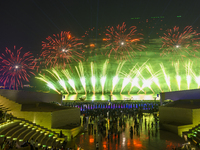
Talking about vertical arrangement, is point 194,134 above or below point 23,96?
below

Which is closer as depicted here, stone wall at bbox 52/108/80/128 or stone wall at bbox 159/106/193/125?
stone wall at bbox 52/108/80/128

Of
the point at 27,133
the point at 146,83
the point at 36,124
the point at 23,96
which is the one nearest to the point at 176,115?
the point at 36,124

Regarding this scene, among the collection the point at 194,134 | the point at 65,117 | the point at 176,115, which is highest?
the point at 176,115

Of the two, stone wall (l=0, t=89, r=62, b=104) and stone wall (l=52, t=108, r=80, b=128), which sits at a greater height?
stone wall (l=0, t=89, r=62, b=104)

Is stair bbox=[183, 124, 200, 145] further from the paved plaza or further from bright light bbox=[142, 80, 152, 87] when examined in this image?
bright light bbox=[142, 80, 152, 87]

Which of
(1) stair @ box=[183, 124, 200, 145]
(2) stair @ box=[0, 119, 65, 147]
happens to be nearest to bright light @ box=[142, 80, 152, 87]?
(1) stair @ box=[183, 124, 200, 145]

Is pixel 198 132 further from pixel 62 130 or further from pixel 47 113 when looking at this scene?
pixel 47 113

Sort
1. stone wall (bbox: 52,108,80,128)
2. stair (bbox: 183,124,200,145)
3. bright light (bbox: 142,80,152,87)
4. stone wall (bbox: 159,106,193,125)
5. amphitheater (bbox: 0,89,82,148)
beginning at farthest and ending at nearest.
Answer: bright light (bbox: 142,80,152,87), stone wall (bbox: 159,106,193,125), stone wall (bbox: 52,108,80,128), stair (bbox: 183,124,200,145), amphitheater (bbox: 0,89,82,148)

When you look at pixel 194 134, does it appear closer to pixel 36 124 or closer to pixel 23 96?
pixel 36 124

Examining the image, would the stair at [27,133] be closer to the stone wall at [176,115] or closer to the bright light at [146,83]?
the stone wall at [176,115]

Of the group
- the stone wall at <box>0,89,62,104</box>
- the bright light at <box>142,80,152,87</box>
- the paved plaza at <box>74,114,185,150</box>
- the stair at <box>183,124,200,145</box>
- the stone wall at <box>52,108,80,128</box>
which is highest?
the bright light at <box>142,80,152,87</box>

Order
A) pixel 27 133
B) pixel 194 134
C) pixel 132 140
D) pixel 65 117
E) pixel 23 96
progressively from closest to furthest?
pixel 132 140, pixel 27 133, pixel 194 134, pixel 65 117, pixel 23 96
